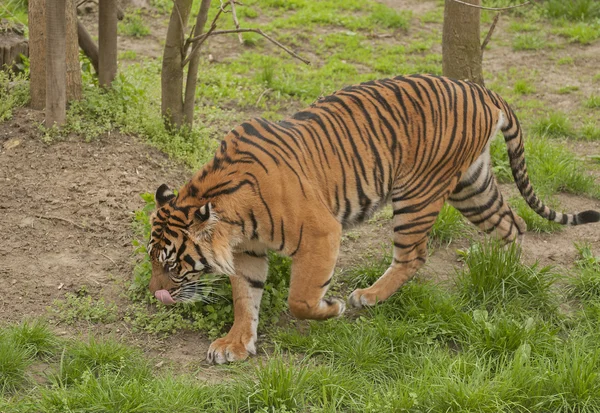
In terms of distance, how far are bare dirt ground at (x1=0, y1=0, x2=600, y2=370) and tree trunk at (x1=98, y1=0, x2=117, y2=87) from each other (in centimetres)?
60

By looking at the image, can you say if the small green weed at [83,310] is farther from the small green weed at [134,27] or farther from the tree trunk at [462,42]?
the small green weed at [134,27]

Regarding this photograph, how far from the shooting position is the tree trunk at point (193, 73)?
6.05 metres

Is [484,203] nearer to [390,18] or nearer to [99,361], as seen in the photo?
[99,361]

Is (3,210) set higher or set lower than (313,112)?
lower

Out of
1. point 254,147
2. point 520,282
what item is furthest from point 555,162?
point 254,147

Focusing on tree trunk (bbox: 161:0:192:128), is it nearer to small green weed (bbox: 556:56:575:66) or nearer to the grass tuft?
the grass tuft

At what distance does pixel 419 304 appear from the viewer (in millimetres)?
4871

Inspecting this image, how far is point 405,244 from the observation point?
5020mm

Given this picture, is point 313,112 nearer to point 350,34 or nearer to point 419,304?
point 419,304

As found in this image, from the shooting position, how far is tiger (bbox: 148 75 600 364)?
438cm

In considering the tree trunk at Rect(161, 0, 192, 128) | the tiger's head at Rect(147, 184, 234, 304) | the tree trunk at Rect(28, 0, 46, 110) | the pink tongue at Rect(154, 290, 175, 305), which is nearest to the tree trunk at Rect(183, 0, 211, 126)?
the tree trunk at Rect(161, 0, 192, 128)

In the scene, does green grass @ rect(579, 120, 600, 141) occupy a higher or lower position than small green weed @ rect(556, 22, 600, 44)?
lower

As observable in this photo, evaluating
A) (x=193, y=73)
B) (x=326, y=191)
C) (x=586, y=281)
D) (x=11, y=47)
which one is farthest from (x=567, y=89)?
(x=11, y=47)

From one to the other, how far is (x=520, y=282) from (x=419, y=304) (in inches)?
25.7
